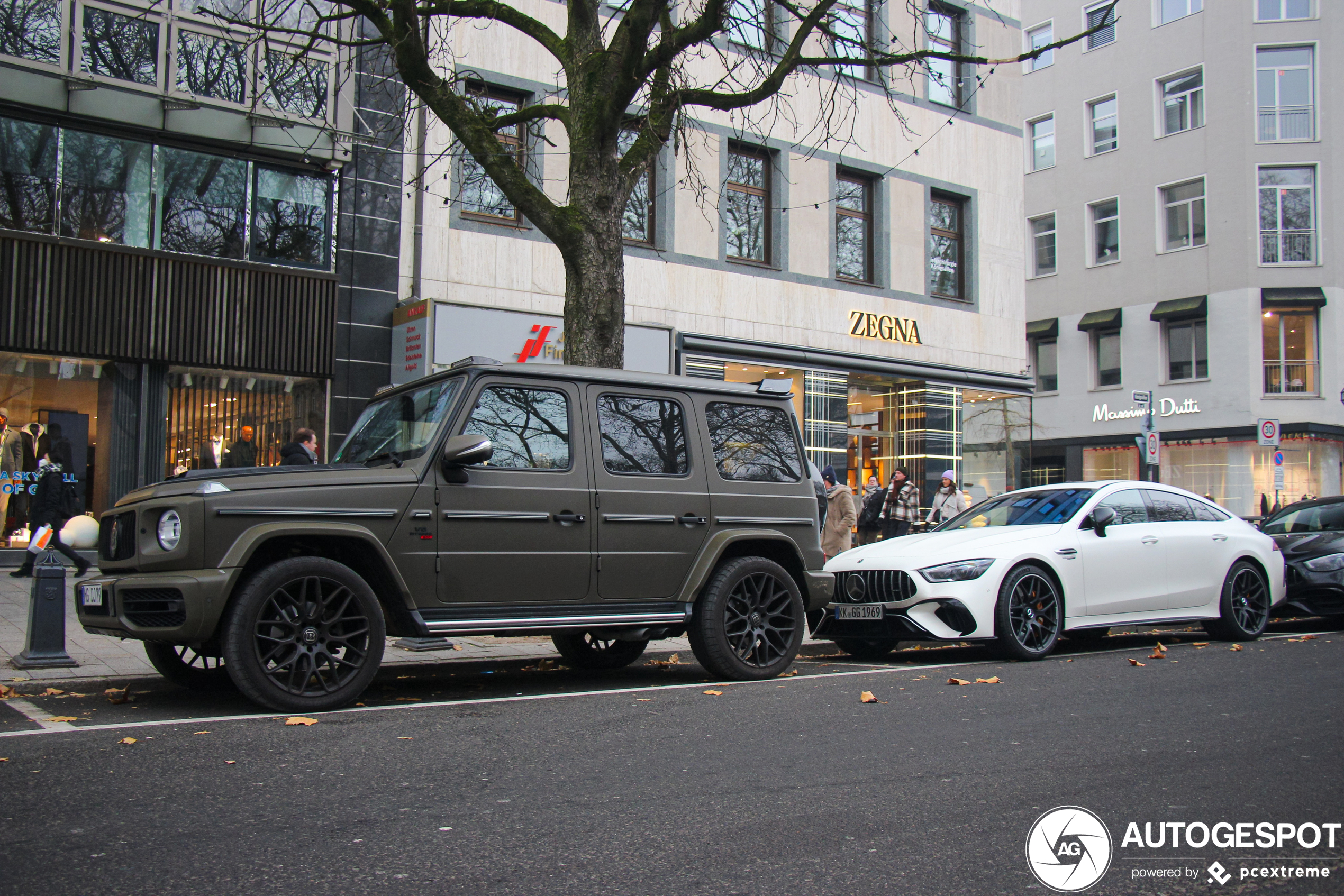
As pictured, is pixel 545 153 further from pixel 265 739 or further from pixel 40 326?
pixel 265 739

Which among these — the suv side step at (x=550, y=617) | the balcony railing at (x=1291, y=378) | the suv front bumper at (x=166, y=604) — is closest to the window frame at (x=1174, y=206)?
the balcony railing at (x=1291, y=378)

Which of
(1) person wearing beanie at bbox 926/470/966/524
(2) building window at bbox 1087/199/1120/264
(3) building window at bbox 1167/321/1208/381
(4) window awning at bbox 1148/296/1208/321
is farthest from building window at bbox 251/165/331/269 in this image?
(2) building window at bbox 1087/199/1120/264

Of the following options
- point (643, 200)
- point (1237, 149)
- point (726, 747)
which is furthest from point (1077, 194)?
point (726, 747)

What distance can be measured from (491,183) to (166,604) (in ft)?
40.6

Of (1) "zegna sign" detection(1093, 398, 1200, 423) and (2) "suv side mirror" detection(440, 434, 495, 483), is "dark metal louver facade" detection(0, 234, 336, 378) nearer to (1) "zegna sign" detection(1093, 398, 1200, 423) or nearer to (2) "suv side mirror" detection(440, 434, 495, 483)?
(2) "suv side mirror" detection(440, 434, 495, 483)

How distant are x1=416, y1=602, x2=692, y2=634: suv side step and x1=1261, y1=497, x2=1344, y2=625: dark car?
733 cm

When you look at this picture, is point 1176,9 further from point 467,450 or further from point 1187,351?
point 467,450

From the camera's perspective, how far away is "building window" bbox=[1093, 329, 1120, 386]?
37.3m

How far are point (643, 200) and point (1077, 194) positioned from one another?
2467 centimetres

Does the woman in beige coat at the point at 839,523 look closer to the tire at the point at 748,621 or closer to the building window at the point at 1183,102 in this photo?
the tire at the point at 748,621

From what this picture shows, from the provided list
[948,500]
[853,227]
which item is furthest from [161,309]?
[853,227]

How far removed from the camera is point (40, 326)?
14070 millimetres

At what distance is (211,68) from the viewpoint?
14.7 metres

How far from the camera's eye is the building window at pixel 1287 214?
3403 centimetres
